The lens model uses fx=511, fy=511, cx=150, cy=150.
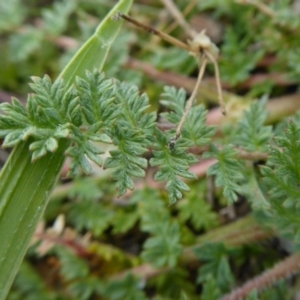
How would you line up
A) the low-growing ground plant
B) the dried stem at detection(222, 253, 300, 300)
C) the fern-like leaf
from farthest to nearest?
the dried stem at detection(222, 253, 300, 300), the fern-like leaf, the low-growing ground plant

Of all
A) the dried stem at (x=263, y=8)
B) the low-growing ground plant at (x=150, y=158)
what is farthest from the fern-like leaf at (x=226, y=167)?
the dried stem at (x=263, y=8)

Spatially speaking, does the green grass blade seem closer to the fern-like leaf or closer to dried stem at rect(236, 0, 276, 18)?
the fern-like leaf

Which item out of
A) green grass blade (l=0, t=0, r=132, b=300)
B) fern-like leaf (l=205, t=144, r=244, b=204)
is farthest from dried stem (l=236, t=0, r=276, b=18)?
green grass blade (l=0, t=0, r=132, b=300)

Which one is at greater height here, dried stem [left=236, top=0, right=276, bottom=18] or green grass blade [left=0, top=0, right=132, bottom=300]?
dried stem [left=236, top=0, right=276, bottom=18]

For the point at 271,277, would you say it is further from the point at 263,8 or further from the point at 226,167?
the point at 263,8

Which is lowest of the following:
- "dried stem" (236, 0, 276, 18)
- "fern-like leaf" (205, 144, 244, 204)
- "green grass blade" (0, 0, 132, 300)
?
"green grass blade" (0, 0, 132, 300)

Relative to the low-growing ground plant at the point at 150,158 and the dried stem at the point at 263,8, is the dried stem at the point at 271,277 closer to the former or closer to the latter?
the low-growing ground plant at the point at 150,158

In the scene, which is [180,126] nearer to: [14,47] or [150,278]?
[150,278]

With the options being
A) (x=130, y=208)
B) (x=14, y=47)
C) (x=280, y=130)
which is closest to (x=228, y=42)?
(x=280, y=130)
